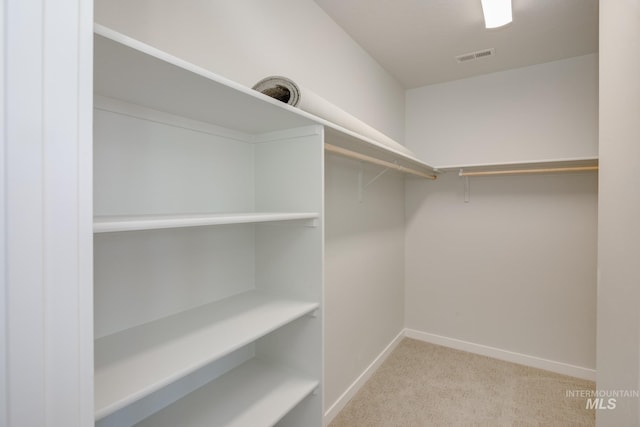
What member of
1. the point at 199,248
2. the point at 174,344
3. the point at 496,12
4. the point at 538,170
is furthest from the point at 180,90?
the point at 538,170

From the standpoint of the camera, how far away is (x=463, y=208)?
3135mm

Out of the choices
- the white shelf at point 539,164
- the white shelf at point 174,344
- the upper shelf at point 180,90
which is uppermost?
the white shelf at point 539,164

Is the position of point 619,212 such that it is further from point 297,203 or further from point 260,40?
point 260,40

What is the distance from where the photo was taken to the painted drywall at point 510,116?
2.64 meters

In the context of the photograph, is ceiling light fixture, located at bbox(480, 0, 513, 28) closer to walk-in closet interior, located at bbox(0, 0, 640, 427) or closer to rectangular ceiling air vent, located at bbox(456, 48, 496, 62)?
walk-in closet interior, located at bbox(0, 0, 640, 427)

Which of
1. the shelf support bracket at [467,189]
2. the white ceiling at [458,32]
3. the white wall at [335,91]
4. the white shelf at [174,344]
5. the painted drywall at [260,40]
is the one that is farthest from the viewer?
the shelf support bracket at [467,189]

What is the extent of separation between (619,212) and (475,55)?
6.53 ft

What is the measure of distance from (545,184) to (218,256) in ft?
9.46

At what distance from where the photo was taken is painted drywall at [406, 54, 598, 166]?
264cm

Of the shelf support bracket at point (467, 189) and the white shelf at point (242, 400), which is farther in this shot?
the shelf support bracket at point (467, 189)

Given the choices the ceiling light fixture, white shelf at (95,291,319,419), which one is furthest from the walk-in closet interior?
the ceiling light fixture

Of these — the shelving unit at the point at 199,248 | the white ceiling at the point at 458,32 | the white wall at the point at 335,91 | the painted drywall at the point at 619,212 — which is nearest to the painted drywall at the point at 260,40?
the white wall at the point at 335,91

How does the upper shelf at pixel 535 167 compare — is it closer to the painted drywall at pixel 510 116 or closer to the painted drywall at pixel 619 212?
the painted drywall at pixel 510 116

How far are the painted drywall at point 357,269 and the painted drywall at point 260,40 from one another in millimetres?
573
